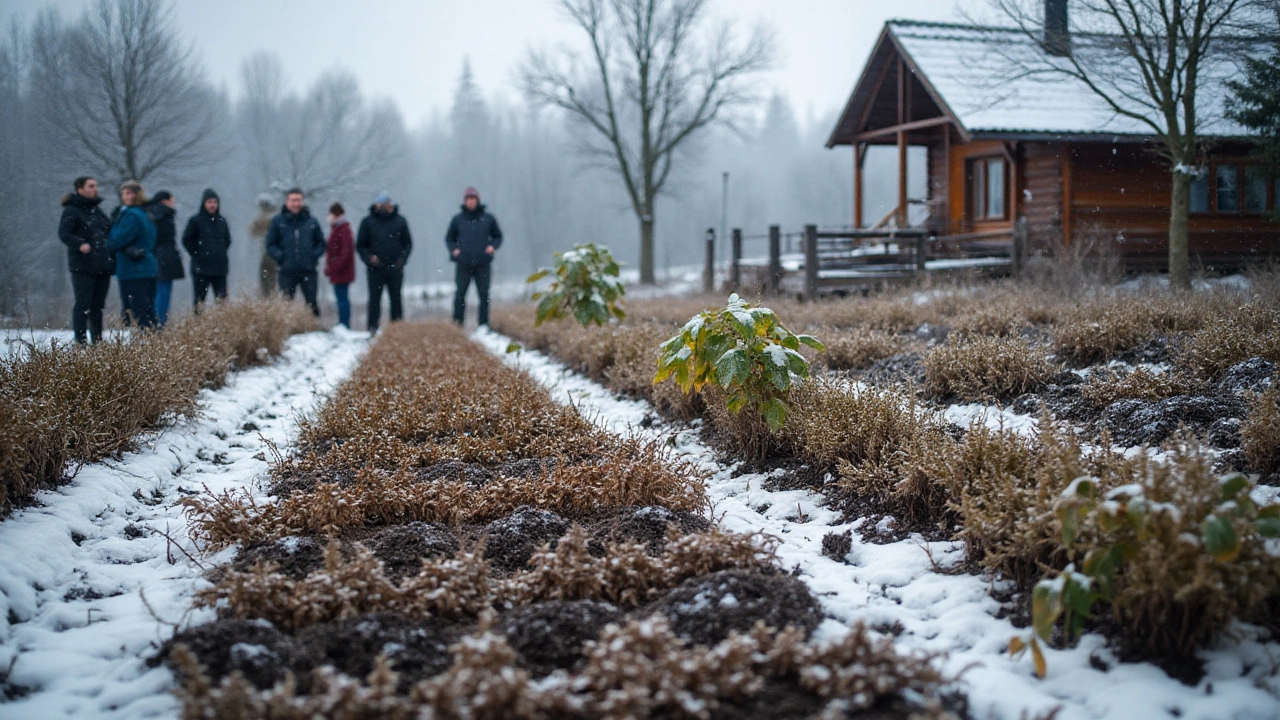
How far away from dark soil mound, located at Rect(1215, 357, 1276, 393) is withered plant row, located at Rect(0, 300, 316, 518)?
5854 millimetres

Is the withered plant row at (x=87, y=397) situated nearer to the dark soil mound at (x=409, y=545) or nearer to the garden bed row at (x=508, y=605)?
the garden bed row at (x=508, y=605)

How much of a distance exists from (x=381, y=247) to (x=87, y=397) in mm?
8092

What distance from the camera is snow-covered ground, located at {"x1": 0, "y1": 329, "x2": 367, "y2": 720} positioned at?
2.40 metres

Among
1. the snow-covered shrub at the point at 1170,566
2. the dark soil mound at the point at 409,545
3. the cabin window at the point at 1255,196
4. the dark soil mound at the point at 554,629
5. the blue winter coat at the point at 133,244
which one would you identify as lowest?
the dark soil mound at the point at 554,629

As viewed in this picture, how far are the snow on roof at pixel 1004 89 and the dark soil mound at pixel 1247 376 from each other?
9.26m

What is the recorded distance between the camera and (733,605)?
8.86ft

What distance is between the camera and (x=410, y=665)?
2441 millimetres

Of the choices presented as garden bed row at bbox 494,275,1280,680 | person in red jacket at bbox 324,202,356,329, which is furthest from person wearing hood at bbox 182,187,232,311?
garden bed row at bbox 494,275,1280,680

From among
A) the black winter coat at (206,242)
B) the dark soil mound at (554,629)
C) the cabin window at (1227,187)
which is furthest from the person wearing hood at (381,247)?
the cabin window at (1227,187)

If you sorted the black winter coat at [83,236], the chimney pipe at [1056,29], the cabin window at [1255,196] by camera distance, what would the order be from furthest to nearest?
the cabin window at [1255,196], the chimney pipe at [1056,29], the black winter coat at [83,236]

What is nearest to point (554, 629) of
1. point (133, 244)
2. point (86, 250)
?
point (86, 250)

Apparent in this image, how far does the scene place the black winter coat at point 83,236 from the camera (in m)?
8.62

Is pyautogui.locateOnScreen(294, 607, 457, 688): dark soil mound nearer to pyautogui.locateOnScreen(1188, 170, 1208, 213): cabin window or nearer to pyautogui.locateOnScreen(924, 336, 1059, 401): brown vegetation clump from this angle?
pyautogui.locateOnScreen(924, 336, 1059, 401): brown vegetation clump

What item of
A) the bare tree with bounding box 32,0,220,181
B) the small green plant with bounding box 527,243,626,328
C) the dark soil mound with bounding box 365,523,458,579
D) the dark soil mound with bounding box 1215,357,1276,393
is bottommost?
the dark soil mound with bounding box 365,523,458,579
